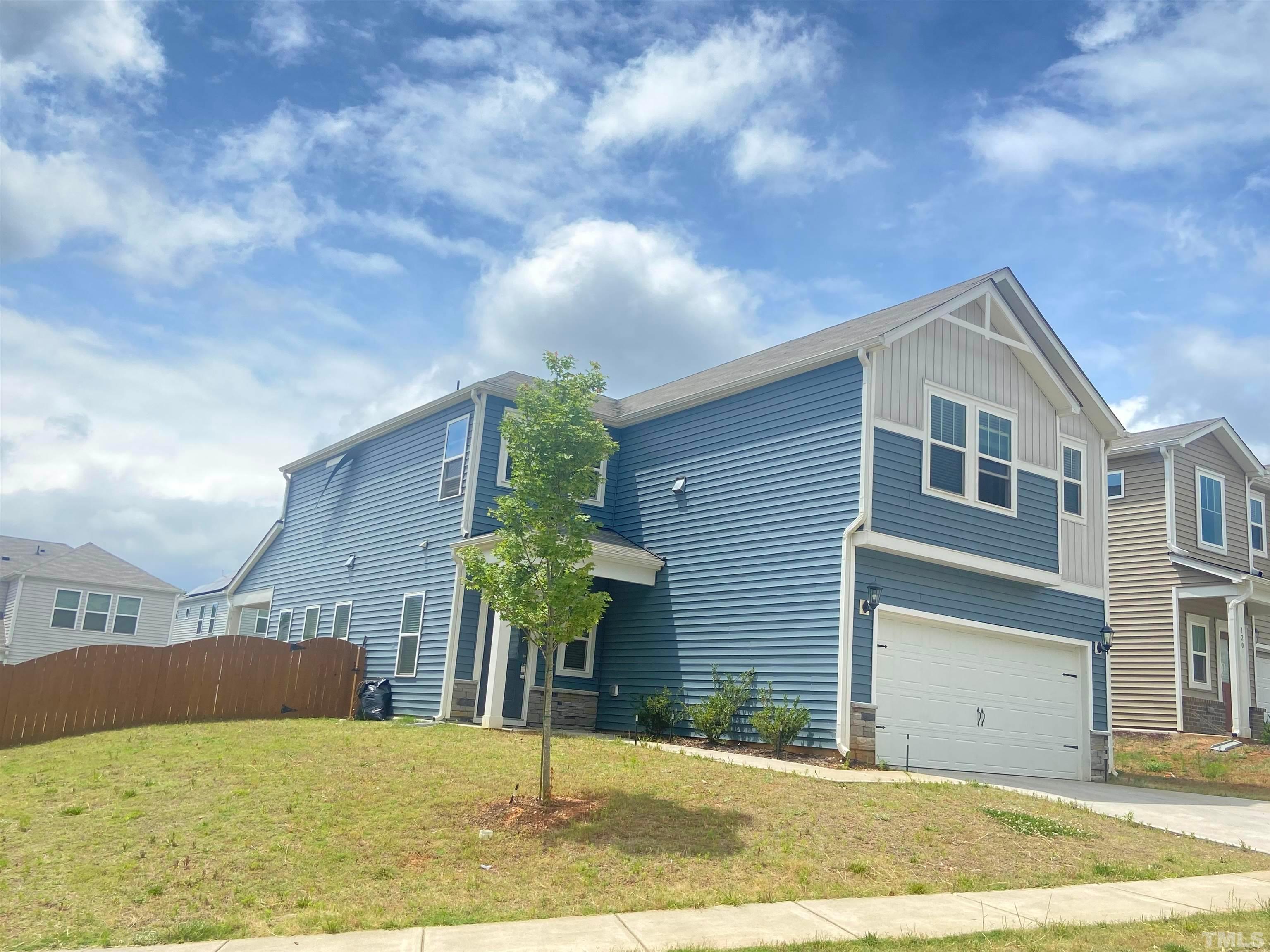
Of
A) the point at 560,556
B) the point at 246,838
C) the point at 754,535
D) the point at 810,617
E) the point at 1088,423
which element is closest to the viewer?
the point at 246,838

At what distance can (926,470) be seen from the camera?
15477 millimetres

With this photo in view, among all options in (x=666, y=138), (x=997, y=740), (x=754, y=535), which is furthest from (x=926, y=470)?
(x=666, y=138)

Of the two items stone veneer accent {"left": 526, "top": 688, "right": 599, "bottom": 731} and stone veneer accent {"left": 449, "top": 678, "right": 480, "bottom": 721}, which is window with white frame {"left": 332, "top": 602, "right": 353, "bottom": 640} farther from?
A: stone veneer accent {"left": 526, "top": 688, "right": 599, "bottom": 731}

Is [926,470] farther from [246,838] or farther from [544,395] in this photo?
[246,838]

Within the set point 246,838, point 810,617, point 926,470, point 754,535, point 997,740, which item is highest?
point 926,470

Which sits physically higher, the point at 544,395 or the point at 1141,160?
the point at 1141,160

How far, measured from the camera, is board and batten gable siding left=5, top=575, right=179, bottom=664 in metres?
36.0

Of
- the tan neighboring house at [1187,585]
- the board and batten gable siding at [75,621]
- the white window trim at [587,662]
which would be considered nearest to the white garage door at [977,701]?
the white window trim at [587,662]

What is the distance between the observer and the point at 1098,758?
17203 mm

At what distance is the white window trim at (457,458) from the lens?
18344mm

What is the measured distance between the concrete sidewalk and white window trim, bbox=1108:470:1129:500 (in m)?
17.9

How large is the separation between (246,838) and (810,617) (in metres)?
8.56

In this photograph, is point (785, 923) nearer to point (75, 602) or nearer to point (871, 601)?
point (871, 601)

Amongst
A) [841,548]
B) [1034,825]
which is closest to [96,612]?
[841,548]
